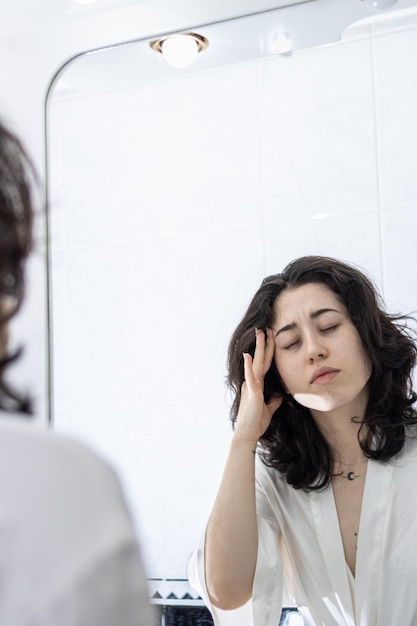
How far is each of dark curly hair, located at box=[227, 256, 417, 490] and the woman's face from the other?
0.04 ft

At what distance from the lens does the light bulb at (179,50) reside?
4.52 feet

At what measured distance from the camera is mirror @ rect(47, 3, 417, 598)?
1.24 m

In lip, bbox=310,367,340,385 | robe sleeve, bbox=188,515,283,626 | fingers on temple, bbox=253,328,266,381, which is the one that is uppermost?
fingers on temple, bbox=253,328,266,381

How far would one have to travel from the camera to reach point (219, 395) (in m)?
1.28

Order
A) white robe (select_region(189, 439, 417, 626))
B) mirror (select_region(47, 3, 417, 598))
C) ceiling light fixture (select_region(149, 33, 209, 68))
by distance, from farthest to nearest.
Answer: ceiling light fixture (select_region(149, 33, 209, 68)), mirror (select_region(47, 3, 417, 598)), white robe (select_region(189, 439, 417, 626))

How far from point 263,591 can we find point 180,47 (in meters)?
0.82

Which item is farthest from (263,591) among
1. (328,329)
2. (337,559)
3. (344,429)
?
(328,329)

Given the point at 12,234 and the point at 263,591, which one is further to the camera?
the point at 263,591

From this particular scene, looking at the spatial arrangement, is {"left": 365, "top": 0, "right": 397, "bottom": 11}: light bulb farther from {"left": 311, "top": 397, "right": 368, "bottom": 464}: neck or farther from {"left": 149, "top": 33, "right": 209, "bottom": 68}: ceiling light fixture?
{"left": 311, "top": 397, "right": 368, "bottom": 464}: neck

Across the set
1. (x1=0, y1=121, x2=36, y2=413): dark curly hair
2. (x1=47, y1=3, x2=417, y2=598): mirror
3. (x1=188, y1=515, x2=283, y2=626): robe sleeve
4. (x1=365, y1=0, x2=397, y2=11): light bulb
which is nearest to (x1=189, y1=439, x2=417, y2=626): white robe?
(x1=188, y1=515, x2=283, y2=626): robe sleeve

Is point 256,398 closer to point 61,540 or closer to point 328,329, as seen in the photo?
point 328,329

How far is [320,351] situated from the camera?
1151 mm

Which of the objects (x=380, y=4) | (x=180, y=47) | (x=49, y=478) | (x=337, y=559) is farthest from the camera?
(x=180, y=47)

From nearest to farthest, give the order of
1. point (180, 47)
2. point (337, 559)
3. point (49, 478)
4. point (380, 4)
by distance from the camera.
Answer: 1. point (49, 478)
2. point (337, 559)
3. point (380, 4)
4. point (180, 47)
